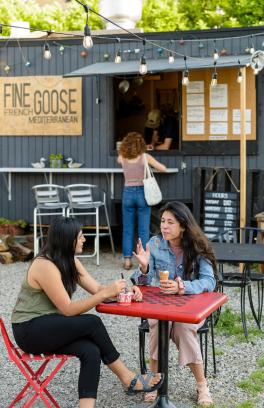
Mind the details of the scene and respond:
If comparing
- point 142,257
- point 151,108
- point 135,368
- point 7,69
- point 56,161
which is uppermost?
point 7,69

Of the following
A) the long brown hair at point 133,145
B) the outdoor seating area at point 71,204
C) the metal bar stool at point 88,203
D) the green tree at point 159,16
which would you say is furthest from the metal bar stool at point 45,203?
the green tree at point 159,16

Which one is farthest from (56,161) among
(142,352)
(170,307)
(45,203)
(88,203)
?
(170,307)

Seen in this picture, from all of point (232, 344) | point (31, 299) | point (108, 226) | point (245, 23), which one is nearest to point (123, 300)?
point (31, 299)

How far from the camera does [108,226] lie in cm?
1050

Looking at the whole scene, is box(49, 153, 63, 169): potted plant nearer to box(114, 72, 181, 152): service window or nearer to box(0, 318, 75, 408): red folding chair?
box(114, 72, 181, 152): service window

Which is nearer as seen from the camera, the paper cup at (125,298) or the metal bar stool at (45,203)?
the paper cup at (125,298)

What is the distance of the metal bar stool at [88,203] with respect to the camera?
394 inches

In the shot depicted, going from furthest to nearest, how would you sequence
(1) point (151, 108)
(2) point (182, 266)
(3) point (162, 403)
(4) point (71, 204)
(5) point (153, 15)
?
(5) point (153, 15) → (1) point (151, 108) → (4) point (71, 204) → (2) point (182, 266) → (3) point (162, 403)

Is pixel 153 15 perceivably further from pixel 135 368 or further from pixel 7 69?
pixel 135 368

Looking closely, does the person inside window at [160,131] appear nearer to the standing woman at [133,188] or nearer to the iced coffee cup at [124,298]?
the standing woman at [133,188]

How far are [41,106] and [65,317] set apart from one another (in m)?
6.80

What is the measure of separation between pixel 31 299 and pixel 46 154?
257 inches

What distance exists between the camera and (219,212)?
9930 mm

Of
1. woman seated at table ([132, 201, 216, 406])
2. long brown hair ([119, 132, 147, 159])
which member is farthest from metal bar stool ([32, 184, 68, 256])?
woman seated at table ([132, 201, 216, 406])
